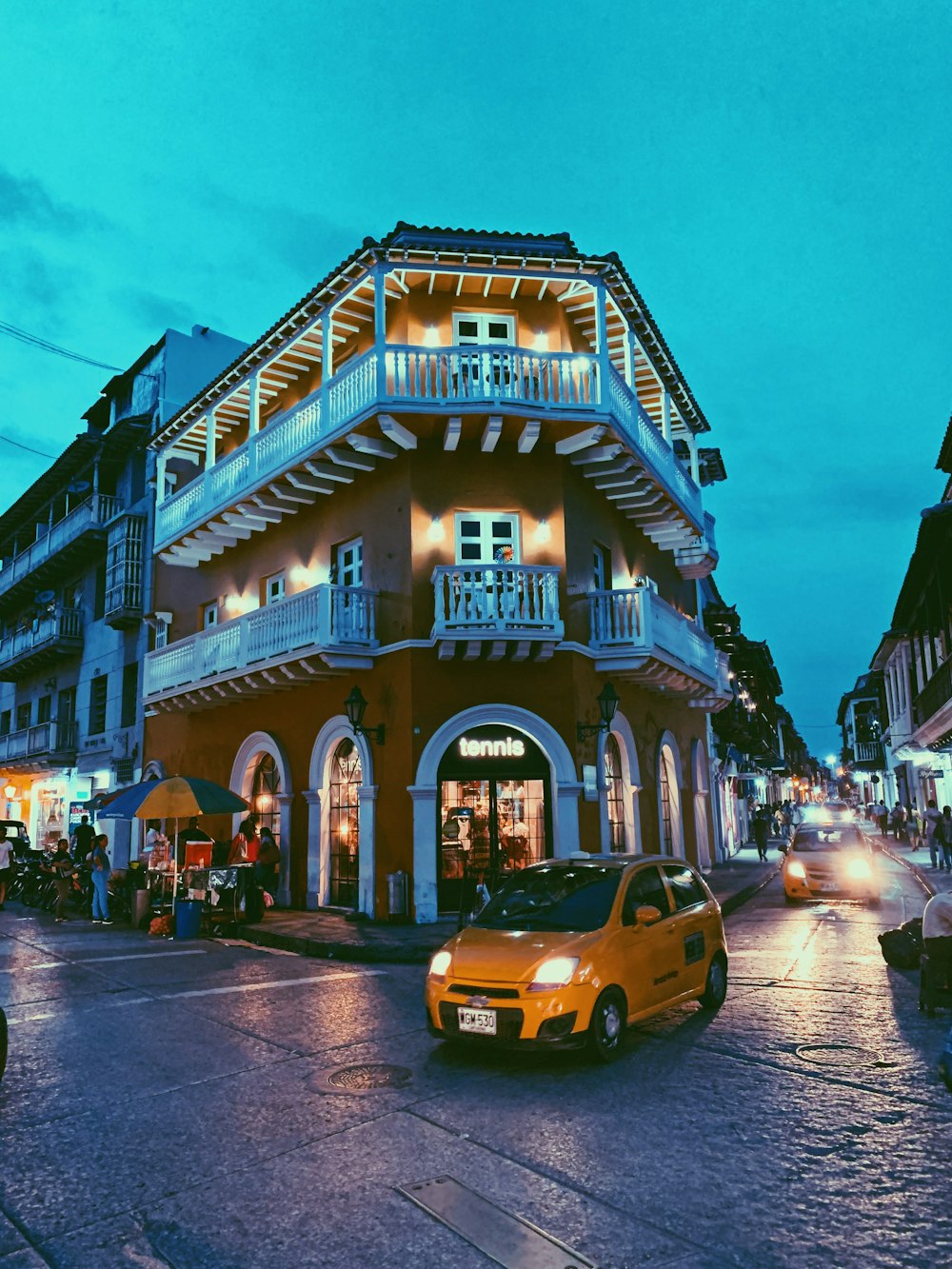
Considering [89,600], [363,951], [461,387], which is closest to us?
[363,951]

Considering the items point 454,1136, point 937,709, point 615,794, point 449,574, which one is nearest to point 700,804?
point 615,794

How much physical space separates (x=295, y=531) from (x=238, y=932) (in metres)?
8.46

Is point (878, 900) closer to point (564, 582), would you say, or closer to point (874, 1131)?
point (564, 582)

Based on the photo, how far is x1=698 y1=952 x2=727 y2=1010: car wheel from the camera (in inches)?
338

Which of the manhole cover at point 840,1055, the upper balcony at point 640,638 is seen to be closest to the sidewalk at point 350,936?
the upper balcony at point 640,638

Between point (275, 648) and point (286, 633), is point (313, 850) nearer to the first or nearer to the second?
point (275, 648)

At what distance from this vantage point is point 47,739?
29953 mm

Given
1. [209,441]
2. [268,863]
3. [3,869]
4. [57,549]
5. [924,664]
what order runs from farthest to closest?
1. [924,664]
2. [57,549]
3. [3,869]
4. [209,441]
5. [268,863]

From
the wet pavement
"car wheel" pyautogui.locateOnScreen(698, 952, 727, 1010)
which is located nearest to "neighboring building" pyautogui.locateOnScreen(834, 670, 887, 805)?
"car wheel" pyautogui.locateOnScreen(698, 952, 727, 1010)

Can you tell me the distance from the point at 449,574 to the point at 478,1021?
363 inches

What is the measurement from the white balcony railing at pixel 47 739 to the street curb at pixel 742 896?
21.9 meters

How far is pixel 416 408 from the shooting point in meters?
14.9

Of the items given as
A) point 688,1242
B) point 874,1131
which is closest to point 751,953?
point 874,1131

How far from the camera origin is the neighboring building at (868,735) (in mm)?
65131
